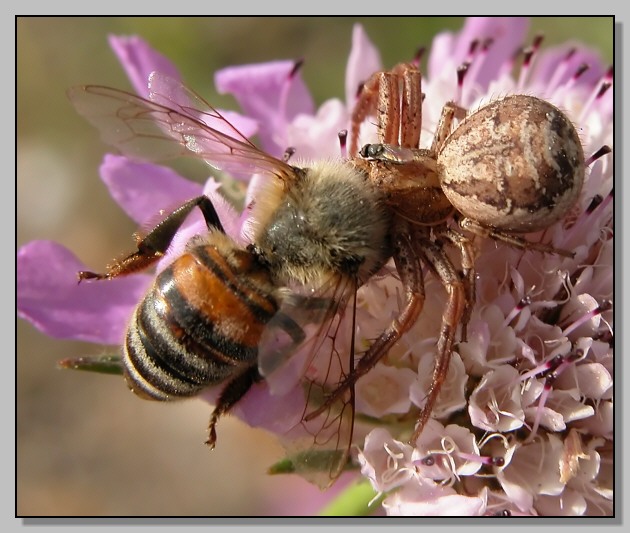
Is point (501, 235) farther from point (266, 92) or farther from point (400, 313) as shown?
point (266, 92)

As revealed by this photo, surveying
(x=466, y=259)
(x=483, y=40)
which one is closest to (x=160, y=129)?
(x=466, y=259)

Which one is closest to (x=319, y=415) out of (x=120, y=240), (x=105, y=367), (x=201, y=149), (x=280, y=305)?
(x=280, y=305)

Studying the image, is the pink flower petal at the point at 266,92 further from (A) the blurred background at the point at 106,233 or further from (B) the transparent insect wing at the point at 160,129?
(A) the blurred background at the point at 106,233

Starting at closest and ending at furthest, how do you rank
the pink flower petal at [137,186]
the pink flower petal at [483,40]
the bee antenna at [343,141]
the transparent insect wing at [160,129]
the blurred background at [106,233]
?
1. the transparent insect wing at [160,129]
2. the bee antenna at [343,141]
3. the pink flower petal at [137,186]
4. the pink flower petal at [483,40]
5. the blurred background at [106,233]

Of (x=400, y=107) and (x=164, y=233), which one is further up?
(x=400, y=107)

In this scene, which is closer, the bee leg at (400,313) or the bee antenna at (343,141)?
the bee leg at (400,313)

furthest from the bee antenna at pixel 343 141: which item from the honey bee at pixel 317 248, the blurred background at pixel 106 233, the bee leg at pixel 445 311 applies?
the blurred background at pixel 106 233

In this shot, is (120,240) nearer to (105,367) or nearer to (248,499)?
(248,499)
